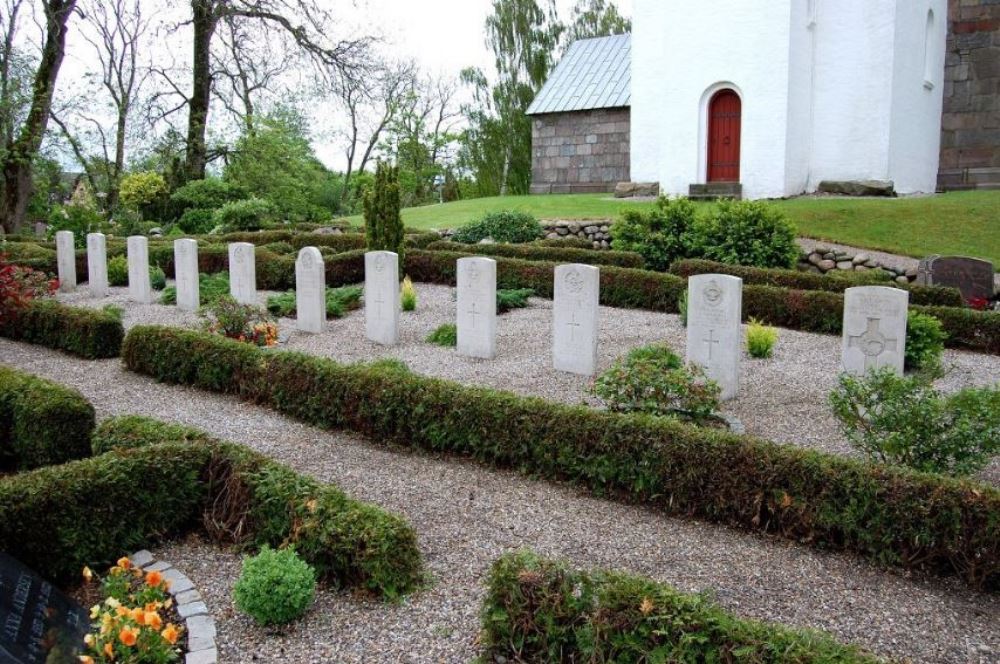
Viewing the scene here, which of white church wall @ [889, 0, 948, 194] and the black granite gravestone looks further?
white church wall @ [889, 0, 948, 194]

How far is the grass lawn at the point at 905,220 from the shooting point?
15.0 meters

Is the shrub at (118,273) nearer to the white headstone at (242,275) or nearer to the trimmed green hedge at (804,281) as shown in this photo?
the white headstone at (242,275)

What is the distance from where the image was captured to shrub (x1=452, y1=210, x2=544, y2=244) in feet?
55.9

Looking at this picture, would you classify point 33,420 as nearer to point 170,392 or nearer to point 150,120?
point 170,392

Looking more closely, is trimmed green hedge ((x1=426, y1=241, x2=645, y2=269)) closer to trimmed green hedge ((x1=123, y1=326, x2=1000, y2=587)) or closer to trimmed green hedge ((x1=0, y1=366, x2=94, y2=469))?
trimmed green hedge ((x1=123, y1=326, x2=1000, y2=587))

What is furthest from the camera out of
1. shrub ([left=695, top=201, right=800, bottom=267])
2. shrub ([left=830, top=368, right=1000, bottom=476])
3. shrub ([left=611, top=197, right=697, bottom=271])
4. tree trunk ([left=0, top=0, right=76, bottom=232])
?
tree trunk ([left=0, top=0, right=76, bottom=232])

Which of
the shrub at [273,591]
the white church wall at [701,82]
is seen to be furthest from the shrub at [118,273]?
the shrub at [273,591]

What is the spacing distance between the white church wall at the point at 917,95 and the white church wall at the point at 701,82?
2.59 metres

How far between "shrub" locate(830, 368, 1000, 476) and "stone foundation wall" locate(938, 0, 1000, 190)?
62.0 ft

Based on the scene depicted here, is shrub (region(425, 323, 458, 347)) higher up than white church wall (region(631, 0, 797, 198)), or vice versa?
white church wall (region(631, 0, 797, 198))

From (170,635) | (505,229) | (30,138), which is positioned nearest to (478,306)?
(170,635)

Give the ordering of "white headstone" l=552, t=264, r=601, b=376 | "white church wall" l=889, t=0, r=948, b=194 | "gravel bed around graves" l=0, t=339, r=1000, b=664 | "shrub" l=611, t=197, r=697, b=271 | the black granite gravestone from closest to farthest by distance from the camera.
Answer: the black granite gravestone
"gravel bed around graves" l=0, t=339, r=1000, b=664
"white headstone" l=552, t=264, r=601, b=376
"shrub" l=611, t=197, r=697, b=271
"white church wall" l=889, t=0, r=948, b=194

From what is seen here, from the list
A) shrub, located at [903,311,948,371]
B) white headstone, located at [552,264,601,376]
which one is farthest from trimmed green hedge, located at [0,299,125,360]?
shrub, located at [903,311,948,371]

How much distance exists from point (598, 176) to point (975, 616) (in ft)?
72.4
